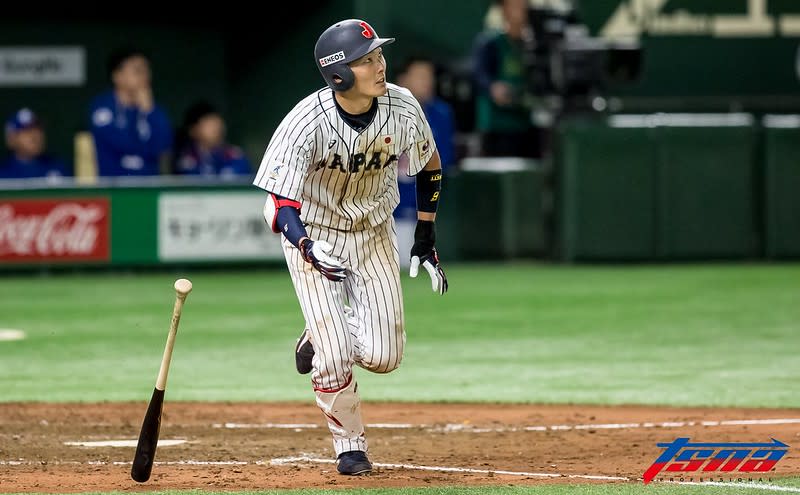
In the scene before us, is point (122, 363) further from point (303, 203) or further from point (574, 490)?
point (574, 490)

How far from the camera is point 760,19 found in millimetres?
20375

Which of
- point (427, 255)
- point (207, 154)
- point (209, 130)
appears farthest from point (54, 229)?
point (427, 255)

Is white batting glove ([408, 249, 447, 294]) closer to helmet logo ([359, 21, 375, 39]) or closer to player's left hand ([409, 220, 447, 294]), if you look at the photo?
player's left hand ([409, 220, 447, 294])

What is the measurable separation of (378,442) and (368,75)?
2109 millimetres

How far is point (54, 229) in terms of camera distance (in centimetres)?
1597

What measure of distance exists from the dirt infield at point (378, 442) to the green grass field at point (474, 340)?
1.31ft

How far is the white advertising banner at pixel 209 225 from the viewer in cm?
1622

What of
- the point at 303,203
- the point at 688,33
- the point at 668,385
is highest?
the point at 688,33

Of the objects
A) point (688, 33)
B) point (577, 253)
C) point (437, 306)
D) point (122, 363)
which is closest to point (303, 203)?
point (122, 363)

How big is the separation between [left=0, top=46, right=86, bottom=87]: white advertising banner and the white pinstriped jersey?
1344cm

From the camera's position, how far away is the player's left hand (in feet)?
22.1

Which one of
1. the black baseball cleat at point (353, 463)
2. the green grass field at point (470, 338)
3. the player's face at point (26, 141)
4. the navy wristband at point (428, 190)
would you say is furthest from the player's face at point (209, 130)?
the black baseball cleat at point (353, 463)

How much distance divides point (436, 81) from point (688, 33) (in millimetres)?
4079

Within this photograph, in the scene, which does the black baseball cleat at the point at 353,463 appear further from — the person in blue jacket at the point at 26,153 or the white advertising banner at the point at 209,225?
the person in blue jacket at the point at 26,153
